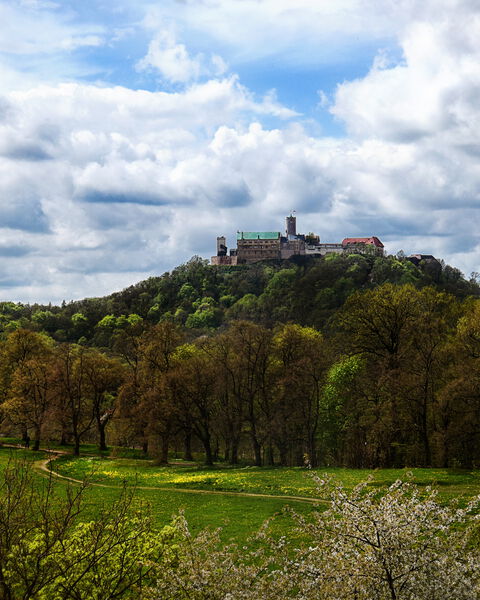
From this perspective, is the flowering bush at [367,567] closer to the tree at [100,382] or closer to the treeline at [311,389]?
the treeline at [311,389]

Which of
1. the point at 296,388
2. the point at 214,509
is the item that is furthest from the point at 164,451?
the point at 214,509

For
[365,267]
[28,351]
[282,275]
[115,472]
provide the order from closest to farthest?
[115,472]
[28,351]
[365,267]
[282,275]

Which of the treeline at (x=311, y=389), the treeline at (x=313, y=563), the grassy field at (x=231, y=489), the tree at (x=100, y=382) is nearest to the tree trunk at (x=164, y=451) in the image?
the treeline at (x=311, y=389)

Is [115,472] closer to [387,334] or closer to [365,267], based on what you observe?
[387,334]

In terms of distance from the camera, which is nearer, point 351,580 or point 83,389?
point 351,580

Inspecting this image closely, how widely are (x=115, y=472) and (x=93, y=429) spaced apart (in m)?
34.2

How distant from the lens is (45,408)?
203 ft

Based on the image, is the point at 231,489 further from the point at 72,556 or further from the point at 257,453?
the point at 72,556

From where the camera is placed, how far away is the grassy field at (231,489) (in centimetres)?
2733

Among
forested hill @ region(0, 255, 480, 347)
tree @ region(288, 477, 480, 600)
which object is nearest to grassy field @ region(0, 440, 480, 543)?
tree @ region(288, 477, 480, 600)

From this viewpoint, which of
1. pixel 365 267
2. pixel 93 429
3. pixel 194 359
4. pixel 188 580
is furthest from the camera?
pixel 365 267

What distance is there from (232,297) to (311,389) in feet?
396

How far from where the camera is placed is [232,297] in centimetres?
17012

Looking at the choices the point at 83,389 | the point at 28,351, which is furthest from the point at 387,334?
the point at 28,351
